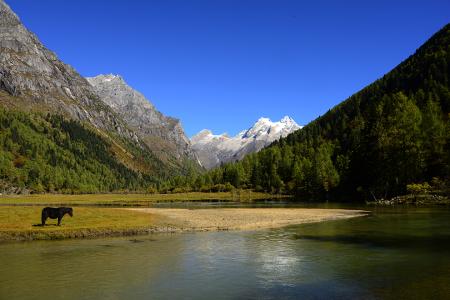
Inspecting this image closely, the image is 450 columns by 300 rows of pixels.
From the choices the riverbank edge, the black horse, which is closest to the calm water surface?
the riverbank edge

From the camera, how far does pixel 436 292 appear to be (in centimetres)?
2486

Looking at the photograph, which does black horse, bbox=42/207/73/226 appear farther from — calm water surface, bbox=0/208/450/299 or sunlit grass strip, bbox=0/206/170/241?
calm water surface, bbox=0/208/450/299

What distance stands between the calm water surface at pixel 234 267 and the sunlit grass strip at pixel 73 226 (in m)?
4.48

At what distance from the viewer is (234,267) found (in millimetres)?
33906

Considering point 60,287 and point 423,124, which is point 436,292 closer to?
point 60,287

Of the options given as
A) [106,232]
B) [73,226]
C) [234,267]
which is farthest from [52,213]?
[234,267]

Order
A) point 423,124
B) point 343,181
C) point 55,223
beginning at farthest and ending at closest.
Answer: point 343,181 < point 423,124 < point 55,223

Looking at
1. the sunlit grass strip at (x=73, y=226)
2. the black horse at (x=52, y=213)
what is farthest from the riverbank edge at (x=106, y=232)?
the black horse at (x=52, y=213)

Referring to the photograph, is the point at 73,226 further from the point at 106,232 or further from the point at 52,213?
the point at 106,232

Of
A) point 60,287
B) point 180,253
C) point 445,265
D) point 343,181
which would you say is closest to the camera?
point 60,287

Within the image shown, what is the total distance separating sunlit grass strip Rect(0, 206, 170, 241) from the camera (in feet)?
174

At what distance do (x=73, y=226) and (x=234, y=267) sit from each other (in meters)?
32.6

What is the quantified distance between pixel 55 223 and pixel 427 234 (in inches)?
1970

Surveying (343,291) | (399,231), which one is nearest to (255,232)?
(399,231)
